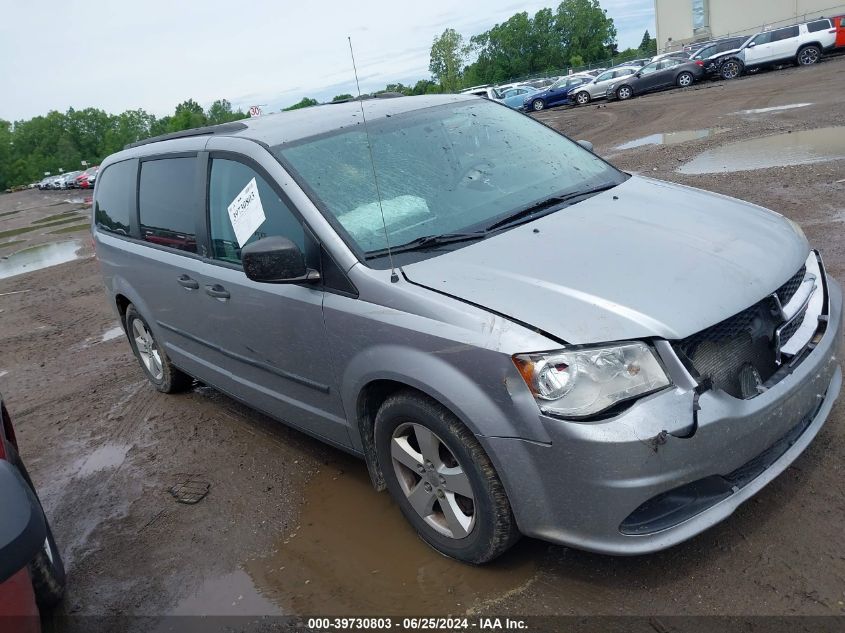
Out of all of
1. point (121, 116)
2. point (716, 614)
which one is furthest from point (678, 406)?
point (121, 116)

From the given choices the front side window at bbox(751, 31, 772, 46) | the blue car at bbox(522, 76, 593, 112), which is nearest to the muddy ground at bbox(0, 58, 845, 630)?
the front side window at bbox(751, 31, 772, 46)

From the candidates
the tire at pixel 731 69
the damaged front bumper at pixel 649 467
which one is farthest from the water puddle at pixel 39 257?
the tire at pixel 731 69

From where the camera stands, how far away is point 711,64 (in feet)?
95.1

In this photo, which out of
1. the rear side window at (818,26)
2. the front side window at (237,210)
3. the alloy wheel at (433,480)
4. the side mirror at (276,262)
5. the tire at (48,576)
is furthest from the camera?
the rear side window at (818,26)

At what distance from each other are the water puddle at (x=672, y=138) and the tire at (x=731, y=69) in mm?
14810

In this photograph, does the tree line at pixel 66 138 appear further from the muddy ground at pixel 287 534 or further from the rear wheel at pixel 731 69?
the muddy ground at pixel 287 534

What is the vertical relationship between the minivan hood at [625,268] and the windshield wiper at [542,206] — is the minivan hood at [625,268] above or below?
below

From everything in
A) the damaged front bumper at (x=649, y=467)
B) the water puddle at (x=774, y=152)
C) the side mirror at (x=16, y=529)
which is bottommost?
the water puddle at (x=774, y=152)

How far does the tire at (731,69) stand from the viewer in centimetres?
2848

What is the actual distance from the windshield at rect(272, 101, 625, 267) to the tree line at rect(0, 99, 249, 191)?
369 ft

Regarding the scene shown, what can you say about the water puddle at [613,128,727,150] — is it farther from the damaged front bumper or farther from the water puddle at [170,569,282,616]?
the water puddle at [170,569,282,616]

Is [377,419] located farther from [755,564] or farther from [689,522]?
[755,564]

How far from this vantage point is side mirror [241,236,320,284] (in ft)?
10.5

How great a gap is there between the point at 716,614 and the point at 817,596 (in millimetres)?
363
